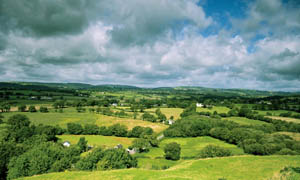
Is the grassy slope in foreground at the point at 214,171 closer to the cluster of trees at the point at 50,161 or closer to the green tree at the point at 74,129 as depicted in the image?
the cluster of trees at the point at 50,161

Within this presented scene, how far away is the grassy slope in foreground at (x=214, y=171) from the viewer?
69.9 feet

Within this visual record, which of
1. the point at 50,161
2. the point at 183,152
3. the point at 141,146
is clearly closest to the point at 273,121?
the point at 183,152

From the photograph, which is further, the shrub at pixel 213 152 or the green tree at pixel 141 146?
the green tree at pixel 141 146

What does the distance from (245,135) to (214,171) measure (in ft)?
135

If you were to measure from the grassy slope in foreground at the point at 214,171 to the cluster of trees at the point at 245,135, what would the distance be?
17684 mm

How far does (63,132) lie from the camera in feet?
229

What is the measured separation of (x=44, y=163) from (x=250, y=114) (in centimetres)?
11578

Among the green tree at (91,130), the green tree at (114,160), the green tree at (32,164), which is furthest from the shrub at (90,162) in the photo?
the green tree at (91,130)

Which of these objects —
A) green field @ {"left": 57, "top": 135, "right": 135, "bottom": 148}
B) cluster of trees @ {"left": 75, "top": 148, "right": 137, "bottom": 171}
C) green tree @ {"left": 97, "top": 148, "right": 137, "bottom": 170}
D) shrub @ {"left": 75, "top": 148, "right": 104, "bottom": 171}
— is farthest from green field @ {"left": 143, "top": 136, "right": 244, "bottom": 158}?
shrub @ {"left": 75, "top": 148, "right": 104, "bottom": 171}

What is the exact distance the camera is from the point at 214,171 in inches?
980

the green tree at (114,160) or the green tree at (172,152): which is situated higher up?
the green tree at (114,160)

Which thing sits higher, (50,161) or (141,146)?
(50,161)

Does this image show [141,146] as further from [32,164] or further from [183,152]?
[32,164]

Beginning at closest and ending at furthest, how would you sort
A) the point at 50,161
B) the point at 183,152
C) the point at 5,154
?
the point at 50,161 → the point at 5,154 → the point at 183,152
